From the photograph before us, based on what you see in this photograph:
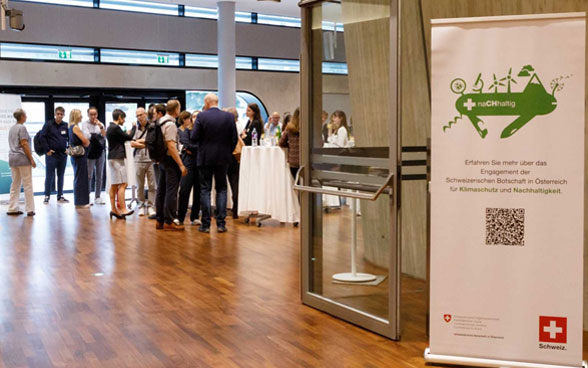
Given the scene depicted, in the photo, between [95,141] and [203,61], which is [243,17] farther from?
[95,141]

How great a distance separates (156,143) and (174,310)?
4.02 m

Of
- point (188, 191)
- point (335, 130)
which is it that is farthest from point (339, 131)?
point (188, 191)

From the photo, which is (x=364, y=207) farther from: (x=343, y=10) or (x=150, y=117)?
(x=150, y=117)

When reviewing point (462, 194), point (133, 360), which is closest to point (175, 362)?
point (133, 360)

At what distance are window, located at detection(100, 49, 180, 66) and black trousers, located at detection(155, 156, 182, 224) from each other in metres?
7.28

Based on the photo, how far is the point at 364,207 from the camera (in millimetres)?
4625

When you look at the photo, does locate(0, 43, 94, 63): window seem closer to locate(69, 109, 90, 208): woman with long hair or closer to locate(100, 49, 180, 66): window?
locate(100, 49, 180, 66): window

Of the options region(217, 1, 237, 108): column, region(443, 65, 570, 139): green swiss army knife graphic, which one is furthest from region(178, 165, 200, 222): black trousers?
region(443, 65, 570, 139): green swiss army knife graphic

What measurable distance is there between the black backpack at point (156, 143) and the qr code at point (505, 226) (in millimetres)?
5638

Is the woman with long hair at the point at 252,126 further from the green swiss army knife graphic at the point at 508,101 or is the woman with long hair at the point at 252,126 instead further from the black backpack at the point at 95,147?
the green swiss army knife graphic at the point at 508,101

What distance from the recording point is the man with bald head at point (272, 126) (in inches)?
418

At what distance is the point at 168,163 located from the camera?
8883mm

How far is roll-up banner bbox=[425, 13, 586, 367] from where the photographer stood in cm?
356

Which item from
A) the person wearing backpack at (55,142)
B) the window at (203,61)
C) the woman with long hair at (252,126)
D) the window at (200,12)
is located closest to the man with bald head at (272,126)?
the woman with long hair at (252,126)
